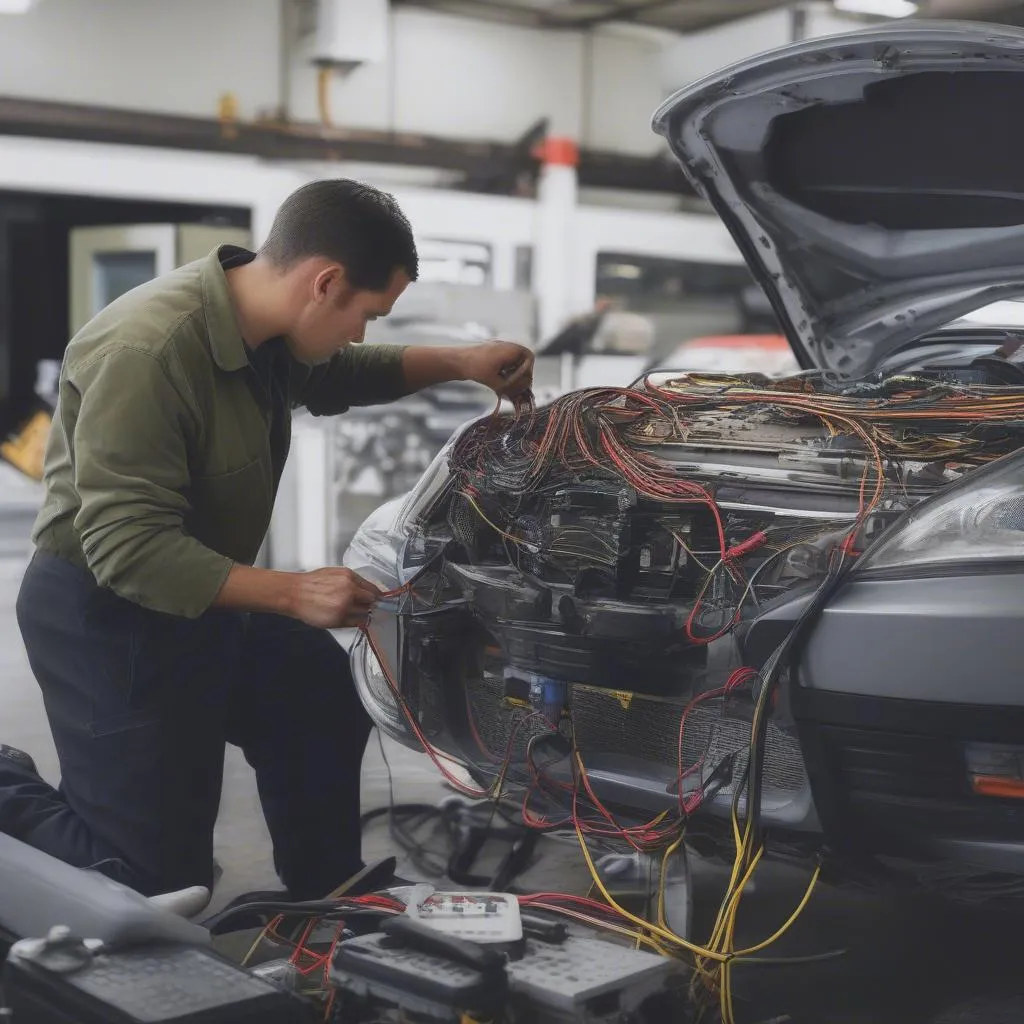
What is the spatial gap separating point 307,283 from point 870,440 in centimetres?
98

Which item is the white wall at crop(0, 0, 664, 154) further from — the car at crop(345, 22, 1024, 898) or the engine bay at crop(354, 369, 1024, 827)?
the engine bay at crop(354, 369, 1024, 827)

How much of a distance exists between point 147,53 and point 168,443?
242 inches

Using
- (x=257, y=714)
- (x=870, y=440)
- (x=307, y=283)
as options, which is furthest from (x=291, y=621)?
(x=870, y=440)

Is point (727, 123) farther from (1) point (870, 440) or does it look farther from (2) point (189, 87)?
(2) point (189, 87)

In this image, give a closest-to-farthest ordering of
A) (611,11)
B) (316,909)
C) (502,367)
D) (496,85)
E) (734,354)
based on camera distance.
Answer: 1. (316,909)
2. (502,367)
3. (734,354)
4. (496,85)
5. (611,11)

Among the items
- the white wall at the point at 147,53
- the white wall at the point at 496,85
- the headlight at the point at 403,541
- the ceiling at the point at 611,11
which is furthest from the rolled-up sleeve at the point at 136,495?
the ceiling at the point at 611,11

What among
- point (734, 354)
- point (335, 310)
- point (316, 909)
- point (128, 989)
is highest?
point (335, 310)

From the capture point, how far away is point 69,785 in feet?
7.33

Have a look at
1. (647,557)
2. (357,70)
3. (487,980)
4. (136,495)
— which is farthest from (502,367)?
(357,70)

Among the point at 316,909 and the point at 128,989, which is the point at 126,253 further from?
the point at 128,989

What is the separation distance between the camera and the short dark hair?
213cm

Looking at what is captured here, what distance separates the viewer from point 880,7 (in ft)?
27.1

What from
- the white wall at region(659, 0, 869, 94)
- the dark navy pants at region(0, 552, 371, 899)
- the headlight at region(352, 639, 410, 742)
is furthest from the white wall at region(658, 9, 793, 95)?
the dark navy pants at region(0, 552, 371, 899)

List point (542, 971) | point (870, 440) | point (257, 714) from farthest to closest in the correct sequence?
point (257, 714), point (870, 440), point (542, 971)
